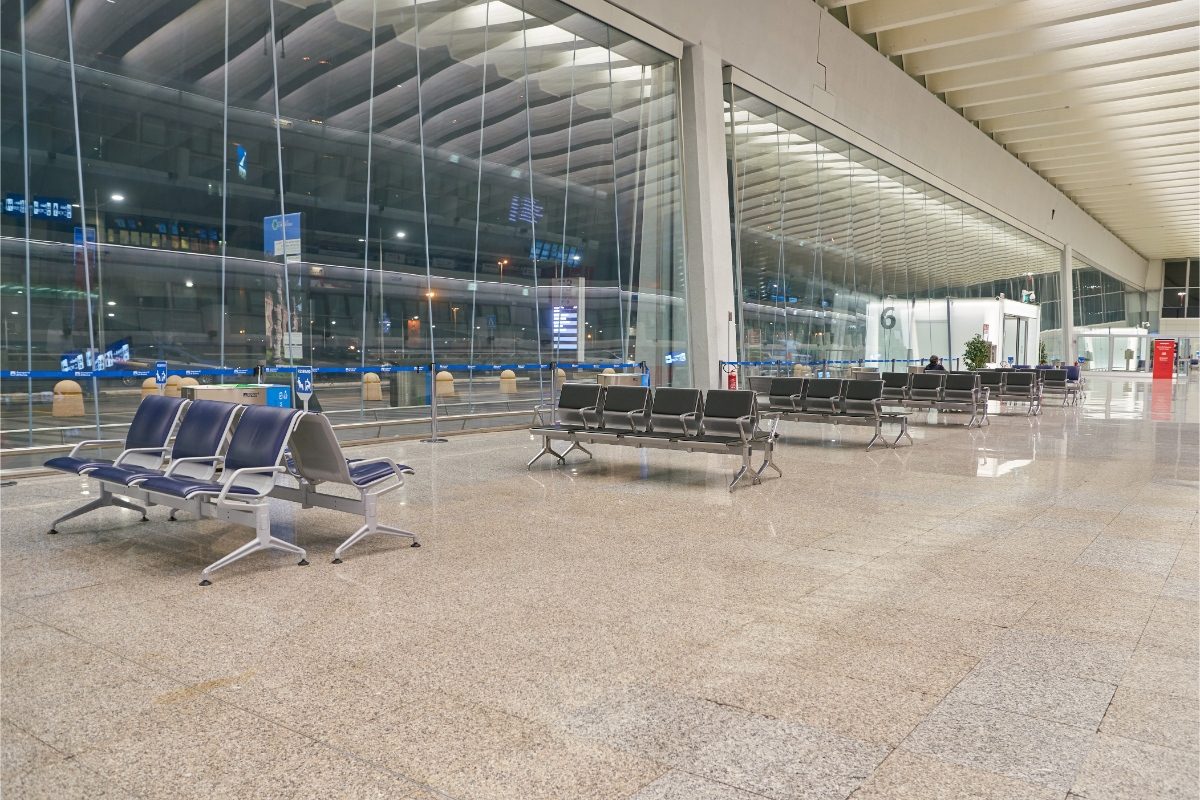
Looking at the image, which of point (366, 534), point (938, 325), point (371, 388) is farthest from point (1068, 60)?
point (366, 534)

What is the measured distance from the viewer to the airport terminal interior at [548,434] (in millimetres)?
2814

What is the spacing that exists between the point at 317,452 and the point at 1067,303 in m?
46.4

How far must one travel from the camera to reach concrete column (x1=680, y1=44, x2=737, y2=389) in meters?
16.2

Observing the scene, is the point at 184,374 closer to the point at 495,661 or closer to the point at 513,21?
the point at 513,21

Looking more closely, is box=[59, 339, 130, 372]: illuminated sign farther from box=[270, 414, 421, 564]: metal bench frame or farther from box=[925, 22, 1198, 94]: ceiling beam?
box=[925, 22, 1198, 94]: ceiling beam

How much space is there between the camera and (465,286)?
1394 centimetres

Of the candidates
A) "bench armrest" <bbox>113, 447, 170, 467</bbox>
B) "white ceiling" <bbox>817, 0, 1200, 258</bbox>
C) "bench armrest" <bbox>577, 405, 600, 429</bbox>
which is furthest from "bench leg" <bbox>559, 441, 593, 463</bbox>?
"white ceiling" <bbox>817, 0, 1200, 258</bbox>

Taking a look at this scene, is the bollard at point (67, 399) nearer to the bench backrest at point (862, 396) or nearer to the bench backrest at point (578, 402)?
the bench backrest at point (578, 402)

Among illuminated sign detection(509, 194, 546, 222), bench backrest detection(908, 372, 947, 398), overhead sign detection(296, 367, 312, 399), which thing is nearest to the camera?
overhead sign detection(296, 367, 312, 399)

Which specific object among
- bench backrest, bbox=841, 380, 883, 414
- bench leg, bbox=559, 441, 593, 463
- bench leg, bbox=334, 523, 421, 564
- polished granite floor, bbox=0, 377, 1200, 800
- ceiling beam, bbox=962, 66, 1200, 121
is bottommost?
polished granite floor, bbox=0, 377, 1200, 800

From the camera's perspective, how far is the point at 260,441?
17.4 feet

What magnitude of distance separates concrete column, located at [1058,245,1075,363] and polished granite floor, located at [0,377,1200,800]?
40.8 m

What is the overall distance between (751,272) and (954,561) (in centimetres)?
1427

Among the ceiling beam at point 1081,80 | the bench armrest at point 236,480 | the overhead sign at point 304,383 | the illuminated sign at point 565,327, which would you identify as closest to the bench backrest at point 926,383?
the illuminated sign at point 565,327
